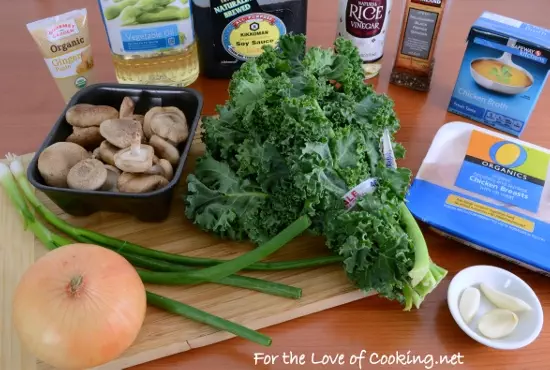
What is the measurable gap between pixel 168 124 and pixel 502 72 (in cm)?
75

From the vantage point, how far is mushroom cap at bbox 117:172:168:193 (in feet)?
2.75

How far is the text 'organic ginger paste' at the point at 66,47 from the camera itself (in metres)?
1.02

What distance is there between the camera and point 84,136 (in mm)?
936

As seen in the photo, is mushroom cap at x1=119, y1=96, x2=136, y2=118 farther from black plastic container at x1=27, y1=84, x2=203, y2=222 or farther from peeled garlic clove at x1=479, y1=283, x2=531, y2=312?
peeled garlic clove at x1=479, y1=283, x2=531, y2=312

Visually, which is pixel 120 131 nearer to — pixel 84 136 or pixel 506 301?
pixel 84 136

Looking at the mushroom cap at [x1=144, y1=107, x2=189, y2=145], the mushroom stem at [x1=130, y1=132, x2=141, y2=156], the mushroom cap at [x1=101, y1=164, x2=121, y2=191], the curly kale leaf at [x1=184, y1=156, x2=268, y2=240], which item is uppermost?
the mushroom stem at [x1=130, y1=132, x2=141, y2=156]

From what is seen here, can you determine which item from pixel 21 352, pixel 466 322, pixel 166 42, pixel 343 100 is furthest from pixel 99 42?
pixel 466 322

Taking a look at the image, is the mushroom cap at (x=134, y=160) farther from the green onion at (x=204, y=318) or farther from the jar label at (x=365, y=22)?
the jar label at (x=365, y=22)

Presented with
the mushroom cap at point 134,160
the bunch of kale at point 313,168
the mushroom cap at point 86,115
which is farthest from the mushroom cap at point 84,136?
the bunch of kale at point 313,168

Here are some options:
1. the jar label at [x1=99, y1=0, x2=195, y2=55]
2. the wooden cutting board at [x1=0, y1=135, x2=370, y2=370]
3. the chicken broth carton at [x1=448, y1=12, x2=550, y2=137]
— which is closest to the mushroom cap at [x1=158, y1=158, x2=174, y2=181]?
the wooden cutting board at [x1=0, y1=135, x2=370, y2=370]

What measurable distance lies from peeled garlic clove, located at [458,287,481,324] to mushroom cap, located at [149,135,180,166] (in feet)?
1.83

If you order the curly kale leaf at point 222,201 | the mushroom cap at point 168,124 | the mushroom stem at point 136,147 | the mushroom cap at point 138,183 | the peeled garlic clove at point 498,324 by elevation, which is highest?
the mushroom stem at point 136,147

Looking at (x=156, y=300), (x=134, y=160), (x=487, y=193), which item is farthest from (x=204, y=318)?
(x=487, y=193)

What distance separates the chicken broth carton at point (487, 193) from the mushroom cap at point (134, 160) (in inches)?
19.7
